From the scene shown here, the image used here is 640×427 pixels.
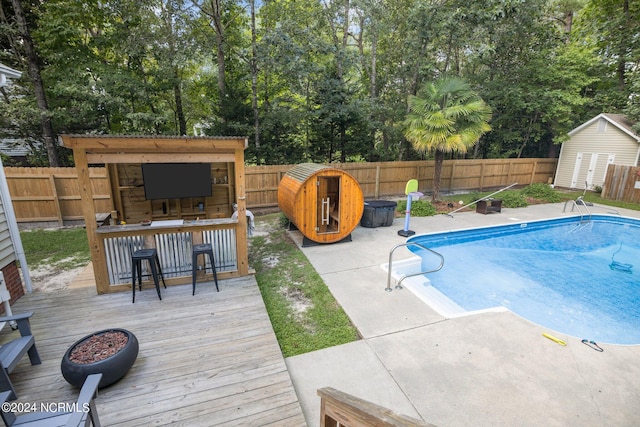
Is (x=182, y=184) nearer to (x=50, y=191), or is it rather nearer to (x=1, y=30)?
(x=50, y=191)

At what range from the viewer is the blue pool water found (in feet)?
17.7

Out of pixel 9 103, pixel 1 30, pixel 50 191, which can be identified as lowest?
pixel 50 191

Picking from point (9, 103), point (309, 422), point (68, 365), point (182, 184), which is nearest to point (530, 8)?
point (182, 184)

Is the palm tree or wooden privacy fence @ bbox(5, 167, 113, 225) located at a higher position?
the palm tree

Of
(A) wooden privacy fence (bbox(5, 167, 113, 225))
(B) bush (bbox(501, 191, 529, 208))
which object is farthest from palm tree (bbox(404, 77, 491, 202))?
(A) wooden privacy fence (bbox(5, 167, 113, 225))

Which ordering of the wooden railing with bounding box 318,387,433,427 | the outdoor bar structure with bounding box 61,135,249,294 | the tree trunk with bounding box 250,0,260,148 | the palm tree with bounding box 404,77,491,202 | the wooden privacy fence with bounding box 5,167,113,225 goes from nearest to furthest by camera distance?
the wooden railing with bounding box 318,387,433,427 → the outdoor bar structure with bounding box 61,135,249,294 → the wooden privacy fence with bounding box 5,167,113,225 → the palm tree with bounding box 404,77,491,202 → the tree trunk with bounding box 250,0,260,148

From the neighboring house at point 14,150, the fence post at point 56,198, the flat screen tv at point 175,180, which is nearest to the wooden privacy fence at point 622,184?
the flat screen tv at point 175,180

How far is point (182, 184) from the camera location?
7.03 meters

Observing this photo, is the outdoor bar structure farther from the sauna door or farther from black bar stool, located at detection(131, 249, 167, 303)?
the sauna door

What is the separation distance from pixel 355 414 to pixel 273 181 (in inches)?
391

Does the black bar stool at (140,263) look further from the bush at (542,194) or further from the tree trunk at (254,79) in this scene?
the bush at (542,194)

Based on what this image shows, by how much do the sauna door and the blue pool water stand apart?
252cm

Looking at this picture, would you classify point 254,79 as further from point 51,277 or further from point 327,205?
point 51,277

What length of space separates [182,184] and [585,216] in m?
13.9
